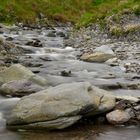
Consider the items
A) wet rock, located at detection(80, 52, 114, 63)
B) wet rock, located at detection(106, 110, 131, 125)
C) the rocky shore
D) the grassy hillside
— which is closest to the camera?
the rocky shore

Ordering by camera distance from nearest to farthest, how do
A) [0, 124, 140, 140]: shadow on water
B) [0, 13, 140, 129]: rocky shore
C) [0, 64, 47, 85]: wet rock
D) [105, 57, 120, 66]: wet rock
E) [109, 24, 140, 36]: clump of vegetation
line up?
1. [0, 124, 140, 140]: shadow on water
2. [0, 13, 140, 129]: rocky shore
3. [0, 64, 47, 85]: wet rock
4. [105, 57, 120, 66]: wet rock
5. [109, 24, 140, 36]: clump of vegetation

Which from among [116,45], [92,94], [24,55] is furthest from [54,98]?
[116,45]

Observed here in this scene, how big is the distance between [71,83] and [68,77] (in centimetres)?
553

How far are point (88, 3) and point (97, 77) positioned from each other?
54.9 m

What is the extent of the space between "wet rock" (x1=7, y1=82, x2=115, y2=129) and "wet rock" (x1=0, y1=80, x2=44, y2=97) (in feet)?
7.60

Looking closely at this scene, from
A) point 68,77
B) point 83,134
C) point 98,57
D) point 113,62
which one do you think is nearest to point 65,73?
point 68,77

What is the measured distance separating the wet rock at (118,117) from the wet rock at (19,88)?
139 inches

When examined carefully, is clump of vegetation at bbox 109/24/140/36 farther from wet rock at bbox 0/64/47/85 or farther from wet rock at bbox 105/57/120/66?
wet rock at bbox 0/64/47/85

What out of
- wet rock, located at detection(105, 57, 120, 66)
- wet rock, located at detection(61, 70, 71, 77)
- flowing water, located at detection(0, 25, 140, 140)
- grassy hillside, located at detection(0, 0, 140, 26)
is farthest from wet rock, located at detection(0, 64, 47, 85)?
grassy hillside, located at detection(0, 0, 140, 26)

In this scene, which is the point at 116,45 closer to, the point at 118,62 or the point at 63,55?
the point at 63,55

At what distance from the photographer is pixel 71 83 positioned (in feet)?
43.3

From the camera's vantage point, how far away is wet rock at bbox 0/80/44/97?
48.4 ft

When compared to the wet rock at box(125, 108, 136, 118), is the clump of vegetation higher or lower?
higher

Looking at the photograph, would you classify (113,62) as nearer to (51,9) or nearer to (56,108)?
(56,108)
